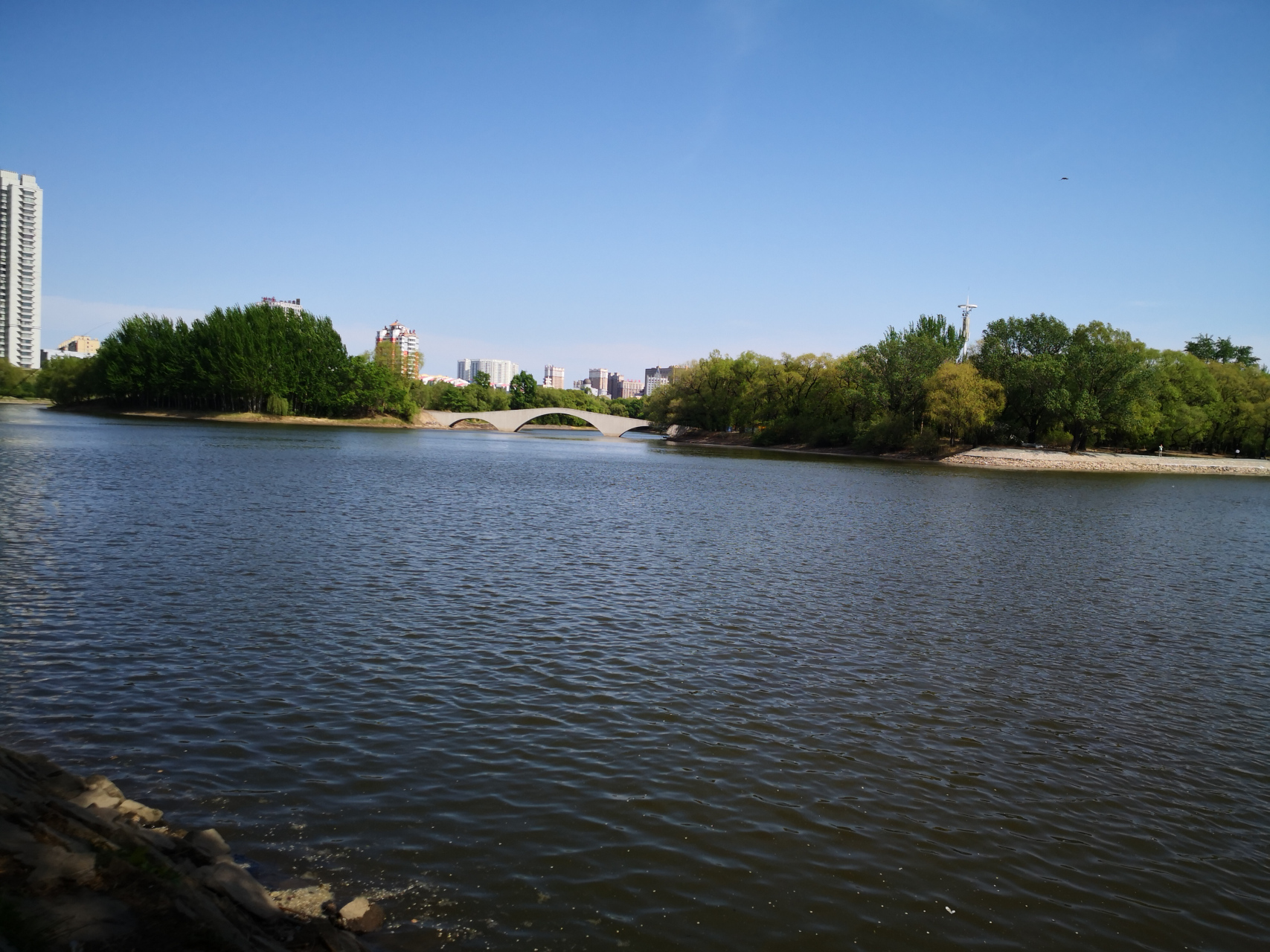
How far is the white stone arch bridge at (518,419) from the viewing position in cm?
12190

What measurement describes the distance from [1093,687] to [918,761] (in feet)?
13.4

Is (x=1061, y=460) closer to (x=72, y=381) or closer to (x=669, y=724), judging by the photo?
(x=669, y=724)

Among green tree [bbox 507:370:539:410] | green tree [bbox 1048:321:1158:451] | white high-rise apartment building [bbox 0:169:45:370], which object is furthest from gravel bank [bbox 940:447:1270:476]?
white high-rise apartment building [bbox 0:169:45:370]

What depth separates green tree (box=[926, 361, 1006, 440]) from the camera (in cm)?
7069

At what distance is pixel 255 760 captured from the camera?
699 centimetres

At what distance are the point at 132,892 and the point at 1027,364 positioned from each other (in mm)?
80740

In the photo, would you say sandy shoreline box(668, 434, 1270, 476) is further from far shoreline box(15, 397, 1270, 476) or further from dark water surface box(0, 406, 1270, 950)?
dark water surface box(0, 406, 1270, 950)

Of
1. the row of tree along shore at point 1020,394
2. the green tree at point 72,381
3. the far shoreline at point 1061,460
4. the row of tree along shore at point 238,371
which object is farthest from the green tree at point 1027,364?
the green tree at point 72,381

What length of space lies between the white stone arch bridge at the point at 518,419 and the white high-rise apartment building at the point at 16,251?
132 meters

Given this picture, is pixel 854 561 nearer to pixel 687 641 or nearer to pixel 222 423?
pixel 687 641

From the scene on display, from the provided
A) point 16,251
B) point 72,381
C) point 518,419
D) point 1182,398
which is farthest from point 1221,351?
point 16,251

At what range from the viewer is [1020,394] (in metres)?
75.6

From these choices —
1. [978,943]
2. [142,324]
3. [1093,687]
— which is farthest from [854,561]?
[142,324]

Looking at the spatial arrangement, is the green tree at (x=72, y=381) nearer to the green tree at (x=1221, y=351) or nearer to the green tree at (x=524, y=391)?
the green tree at (x=524, y=391)
